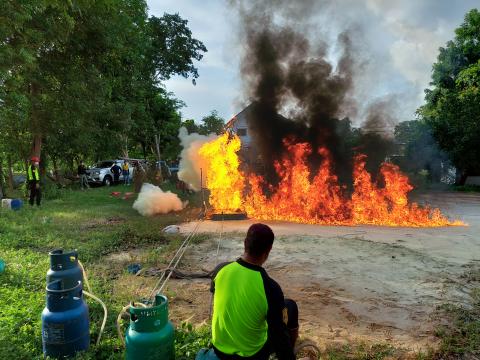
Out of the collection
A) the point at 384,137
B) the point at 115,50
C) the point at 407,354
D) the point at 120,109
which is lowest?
the point at 407,354

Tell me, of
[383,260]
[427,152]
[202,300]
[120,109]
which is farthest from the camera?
[427,152]

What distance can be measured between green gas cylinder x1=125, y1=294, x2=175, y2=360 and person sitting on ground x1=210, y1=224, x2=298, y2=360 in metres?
0.76

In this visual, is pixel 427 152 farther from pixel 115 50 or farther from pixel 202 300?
pixel 202 300

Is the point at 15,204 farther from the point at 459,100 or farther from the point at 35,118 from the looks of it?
the point at 459,100

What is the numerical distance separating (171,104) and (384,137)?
2649cm

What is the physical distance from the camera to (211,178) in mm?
15312

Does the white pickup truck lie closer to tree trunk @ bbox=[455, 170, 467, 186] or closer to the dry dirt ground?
the dry dirt ground

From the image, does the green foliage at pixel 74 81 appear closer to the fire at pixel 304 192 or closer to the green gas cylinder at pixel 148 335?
the fire at pixel 304 192

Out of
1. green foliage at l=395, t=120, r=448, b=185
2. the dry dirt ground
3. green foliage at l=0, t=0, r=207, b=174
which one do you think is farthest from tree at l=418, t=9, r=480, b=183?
green foliage at l=0, t=0, r=207, b=174

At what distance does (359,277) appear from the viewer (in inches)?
261

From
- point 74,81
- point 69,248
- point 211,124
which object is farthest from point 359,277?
point 211,124

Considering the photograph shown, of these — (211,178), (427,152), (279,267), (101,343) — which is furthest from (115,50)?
(427,152)

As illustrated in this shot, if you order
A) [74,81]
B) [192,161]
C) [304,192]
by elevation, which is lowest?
[304,192]

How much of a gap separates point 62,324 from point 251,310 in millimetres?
2232
